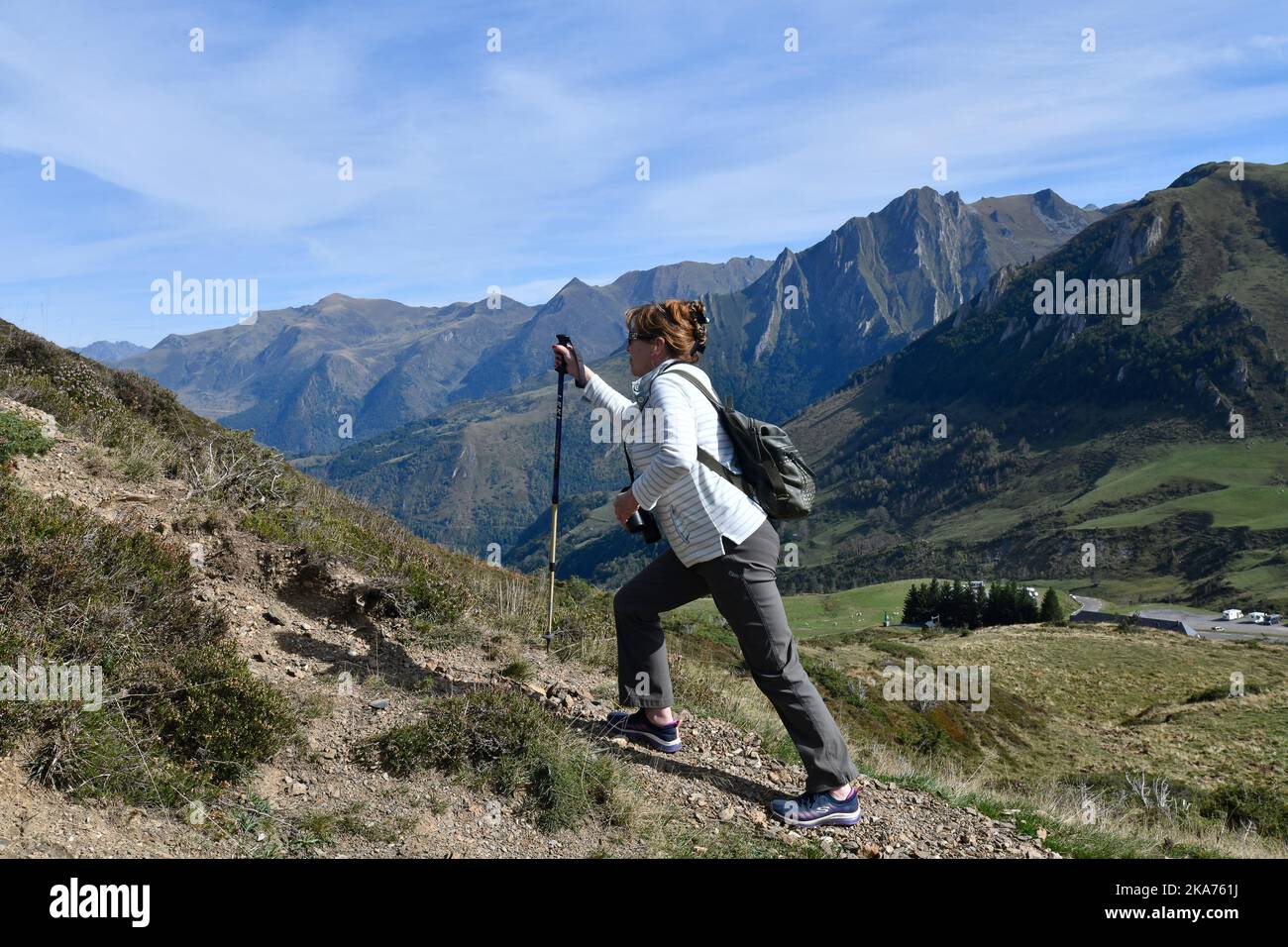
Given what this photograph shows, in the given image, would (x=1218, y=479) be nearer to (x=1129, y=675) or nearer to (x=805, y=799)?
(x=1129, y=675)

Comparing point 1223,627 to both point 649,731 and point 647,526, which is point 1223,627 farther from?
point 647,526

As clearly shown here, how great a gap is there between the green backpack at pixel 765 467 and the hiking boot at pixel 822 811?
1.76 metres

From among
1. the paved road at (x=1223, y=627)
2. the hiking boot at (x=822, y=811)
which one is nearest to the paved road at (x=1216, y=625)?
the paved road at (x=1223, y=627)

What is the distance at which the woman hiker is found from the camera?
4574 millimetres

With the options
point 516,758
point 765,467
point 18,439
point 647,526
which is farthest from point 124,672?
point 18,439

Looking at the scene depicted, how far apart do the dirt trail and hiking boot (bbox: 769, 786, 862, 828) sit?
6cm

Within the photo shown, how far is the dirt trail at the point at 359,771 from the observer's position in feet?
12.9

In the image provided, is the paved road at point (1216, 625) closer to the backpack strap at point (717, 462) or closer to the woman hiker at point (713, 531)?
the woman hiker at point (713, 531)

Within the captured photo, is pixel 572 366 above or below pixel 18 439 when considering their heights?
above

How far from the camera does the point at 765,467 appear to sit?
482 cm

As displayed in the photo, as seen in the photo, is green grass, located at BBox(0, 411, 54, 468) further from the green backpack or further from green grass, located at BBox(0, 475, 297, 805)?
the green backpack

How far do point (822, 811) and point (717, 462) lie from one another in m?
2.24
